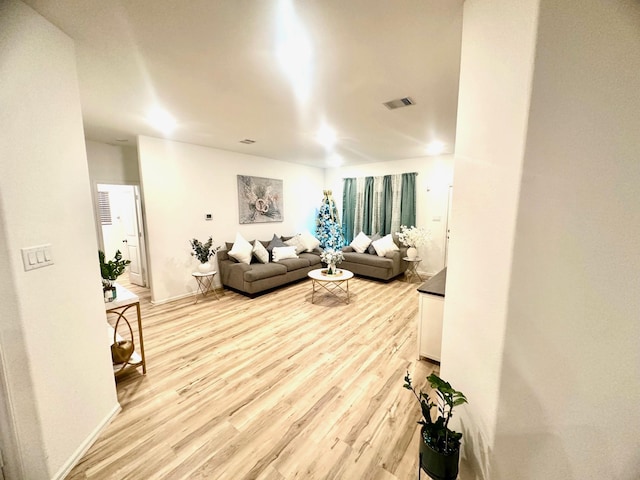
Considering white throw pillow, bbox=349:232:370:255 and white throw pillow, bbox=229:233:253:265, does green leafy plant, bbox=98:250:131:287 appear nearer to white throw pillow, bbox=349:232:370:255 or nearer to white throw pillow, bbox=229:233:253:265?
white throw pillow, bbox=229:233:253:265

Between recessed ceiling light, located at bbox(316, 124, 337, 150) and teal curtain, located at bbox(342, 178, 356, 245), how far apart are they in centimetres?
206

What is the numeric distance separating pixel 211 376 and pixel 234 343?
1.74 ft

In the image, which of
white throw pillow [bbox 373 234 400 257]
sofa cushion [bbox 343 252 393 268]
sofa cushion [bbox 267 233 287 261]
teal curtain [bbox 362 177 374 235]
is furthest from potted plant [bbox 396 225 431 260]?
sofa cushion [bbox 267 233 287 261]

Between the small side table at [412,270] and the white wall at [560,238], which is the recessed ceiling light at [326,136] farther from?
the small side table at [412,270]

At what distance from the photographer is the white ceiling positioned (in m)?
1.35

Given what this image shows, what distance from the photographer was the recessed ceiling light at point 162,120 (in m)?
2.73

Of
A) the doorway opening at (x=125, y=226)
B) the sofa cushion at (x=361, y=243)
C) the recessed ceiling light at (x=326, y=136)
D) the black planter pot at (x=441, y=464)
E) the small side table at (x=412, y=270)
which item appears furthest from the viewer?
the sofa cushion at (x=361, y=243)

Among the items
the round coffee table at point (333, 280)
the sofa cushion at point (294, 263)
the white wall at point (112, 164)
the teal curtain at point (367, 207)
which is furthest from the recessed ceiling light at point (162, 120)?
the teal curtain at point (367, 207)

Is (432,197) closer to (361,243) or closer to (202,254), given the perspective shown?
(361,243)

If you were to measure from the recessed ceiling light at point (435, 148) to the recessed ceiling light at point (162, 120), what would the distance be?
153 inches

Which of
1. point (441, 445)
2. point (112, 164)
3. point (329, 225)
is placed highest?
point (112, 164)

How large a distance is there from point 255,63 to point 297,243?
3904 millimetres

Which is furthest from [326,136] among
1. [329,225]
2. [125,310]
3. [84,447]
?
[84,447]

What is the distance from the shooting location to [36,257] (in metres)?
1.26
